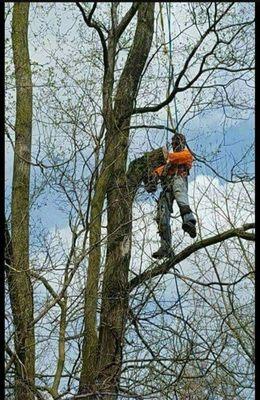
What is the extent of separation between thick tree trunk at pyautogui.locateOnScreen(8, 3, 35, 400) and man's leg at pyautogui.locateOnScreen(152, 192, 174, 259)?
3.64ft

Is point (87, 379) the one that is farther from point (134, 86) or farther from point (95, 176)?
point (134, 86)

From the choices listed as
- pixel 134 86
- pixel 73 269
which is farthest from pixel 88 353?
pixel 134 86

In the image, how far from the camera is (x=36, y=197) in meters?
6.29

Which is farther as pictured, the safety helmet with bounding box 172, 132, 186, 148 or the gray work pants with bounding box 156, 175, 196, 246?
the safety helmet with bounding box 172, 132, 186, 148

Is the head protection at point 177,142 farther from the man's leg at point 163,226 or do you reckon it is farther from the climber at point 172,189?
the man's leg at point 163,226

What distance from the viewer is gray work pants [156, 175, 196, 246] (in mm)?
6113

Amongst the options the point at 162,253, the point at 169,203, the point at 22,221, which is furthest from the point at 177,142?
the point at 22,221

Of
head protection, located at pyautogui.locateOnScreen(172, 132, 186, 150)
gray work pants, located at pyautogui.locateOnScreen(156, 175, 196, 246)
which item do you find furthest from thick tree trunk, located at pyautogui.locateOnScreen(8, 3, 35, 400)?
head protection, located at pyautogui.locateOnScreen(172, 132, 186, 150)

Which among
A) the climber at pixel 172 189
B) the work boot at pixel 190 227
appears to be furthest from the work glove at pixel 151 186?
the work boot at pixel 190 227

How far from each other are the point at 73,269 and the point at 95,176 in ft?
2.92

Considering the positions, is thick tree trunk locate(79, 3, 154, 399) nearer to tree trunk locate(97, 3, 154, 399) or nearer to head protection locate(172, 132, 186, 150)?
tree trunk locate(97, 3, 154, 399)

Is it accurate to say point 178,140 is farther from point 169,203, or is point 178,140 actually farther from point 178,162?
point 169,203

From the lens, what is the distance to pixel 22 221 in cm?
635

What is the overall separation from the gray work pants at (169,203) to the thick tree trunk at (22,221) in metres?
1.14
